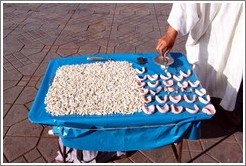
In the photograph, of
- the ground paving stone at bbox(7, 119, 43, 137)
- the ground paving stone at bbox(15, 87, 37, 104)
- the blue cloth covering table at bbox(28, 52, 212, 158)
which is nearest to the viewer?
the blue cloth covering table at bbox(28, 52, 212, 158)

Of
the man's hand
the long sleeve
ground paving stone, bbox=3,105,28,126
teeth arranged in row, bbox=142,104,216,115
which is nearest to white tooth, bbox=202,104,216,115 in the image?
teeth arranged in row, bbox=142,104,216,115

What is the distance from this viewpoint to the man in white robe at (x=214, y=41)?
219 cm

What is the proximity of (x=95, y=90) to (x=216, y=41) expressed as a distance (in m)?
1.21

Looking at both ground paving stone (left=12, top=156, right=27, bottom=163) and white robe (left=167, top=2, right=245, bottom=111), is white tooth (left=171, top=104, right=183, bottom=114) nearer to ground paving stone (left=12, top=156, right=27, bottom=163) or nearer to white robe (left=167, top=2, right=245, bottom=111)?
white robe (left=167, top=2, right=245, bottom=111)

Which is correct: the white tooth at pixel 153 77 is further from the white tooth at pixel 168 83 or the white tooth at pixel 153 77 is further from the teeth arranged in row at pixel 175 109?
the teeth arranged in row at pixel 175 109

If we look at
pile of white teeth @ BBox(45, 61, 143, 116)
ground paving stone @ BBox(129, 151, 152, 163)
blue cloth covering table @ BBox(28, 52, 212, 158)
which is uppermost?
pile of white teeth @ BBox(45, 61, 143, 116)

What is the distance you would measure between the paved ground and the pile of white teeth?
Answer: 0.73 metres

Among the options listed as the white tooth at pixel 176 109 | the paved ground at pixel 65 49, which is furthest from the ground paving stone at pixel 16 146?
the white tooth at pixel 176 109

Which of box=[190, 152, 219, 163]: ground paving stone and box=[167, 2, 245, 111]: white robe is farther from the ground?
box=[167, 2, 245, 111]: white robe

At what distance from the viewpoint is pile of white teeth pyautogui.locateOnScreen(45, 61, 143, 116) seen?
1.72m

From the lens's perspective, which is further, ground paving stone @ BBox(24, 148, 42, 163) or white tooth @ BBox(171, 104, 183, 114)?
ground paving stone @ BBox(24, 148, 42, 163)

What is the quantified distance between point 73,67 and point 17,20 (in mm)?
3715

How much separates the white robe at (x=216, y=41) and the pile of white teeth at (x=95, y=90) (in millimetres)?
584

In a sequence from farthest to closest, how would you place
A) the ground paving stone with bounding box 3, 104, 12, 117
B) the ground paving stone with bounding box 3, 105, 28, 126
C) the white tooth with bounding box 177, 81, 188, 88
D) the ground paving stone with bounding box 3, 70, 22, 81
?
1. the ground paving stone with bounding box 3, 70, 22, 81
2. the ground paving stone with bounding box 3, 104, 12, 117
3. the ground paving stone with bounding box 3, 105, 28, 126
4. the white tooth with bounding box 177, 81, 188, 88
